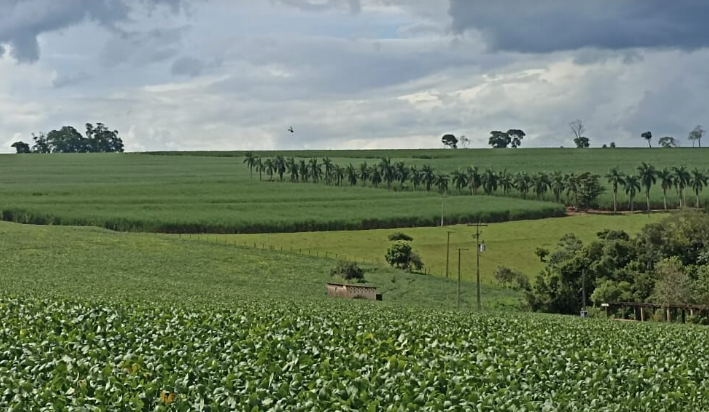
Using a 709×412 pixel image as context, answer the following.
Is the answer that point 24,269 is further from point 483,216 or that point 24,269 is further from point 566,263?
point 483,216

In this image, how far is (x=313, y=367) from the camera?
65.2ft

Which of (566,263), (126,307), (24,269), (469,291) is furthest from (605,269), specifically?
(126,307)

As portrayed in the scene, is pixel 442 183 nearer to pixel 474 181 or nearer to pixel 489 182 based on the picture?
pixel 474 181

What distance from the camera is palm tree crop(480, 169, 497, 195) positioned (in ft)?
643

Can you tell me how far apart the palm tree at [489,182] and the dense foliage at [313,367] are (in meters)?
165

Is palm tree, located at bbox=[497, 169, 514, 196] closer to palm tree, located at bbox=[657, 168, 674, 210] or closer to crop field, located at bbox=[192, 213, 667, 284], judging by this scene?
palm tree, located at bbox=[657, 168, 674, 210]

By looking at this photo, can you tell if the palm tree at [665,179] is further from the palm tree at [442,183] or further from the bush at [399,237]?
the bush at [399,237]

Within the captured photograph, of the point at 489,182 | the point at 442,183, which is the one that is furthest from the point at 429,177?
the point at 489,182

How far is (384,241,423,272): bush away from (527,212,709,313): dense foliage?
1697 cm

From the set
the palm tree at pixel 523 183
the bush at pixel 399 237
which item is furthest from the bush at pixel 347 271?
the palm tree at pixel 523 183

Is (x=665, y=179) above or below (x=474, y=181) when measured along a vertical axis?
above

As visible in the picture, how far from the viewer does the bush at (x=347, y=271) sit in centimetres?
9649

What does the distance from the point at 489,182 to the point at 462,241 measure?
67492 millimetres

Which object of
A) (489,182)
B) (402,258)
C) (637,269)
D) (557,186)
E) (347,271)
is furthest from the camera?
(489,182)
